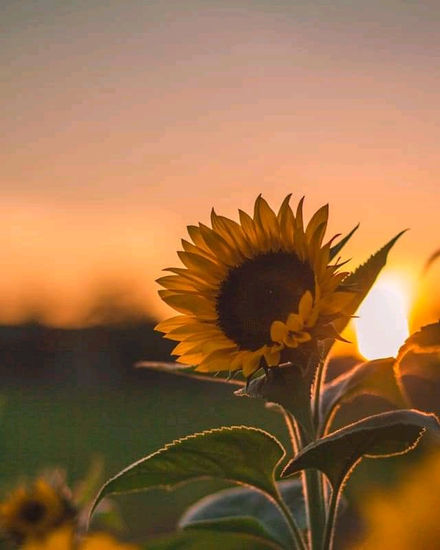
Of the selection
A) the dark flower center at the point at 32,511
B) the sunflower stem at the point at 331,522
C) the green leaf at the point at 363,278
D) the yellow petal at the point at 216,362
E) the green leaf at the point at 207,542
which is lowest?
the dark flower center at the point at 32,511

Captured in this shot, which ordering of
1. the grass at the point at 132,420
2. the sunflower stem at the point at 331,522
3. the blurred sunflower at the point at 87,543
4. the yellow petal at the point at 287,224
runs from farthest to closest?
the grass at the point at 132,420, the blurred sunflower at the point at 87,543, the yellow petal at the point at 287,224, the sunflower stem at the point at 331,522

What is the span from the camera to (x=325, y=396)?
37.0 inches

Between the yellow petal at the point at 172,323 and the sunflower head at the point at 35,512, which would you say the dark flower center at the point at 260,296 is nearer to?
the yellow petal at the point at 172,323

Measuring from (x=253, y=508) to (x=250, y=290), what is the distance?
0.25 meters

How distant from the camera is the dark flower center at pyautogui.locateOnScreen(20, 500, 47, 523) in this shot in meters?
1.59

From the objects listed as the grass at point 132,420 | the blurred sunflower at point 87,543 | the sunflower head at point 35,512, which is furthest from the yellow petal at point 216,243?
the grass at point 132,420

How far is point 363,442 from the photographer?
0.79m

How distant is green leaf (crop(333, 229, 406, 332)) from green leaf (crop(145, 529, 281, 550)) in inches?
9.3

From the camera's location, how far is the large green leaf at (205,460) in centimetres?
82

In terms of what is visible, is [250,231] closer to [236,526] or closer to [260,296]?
[260,296]

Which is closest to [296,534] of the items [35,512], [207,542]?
[207,542]

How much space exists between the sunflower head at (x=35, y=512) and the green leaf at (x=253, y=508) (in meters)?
0.47

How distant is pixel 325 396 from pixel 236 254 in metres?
0.17

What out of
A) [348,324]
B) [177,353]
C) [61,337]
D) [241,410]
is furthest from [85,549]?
[61,337]
